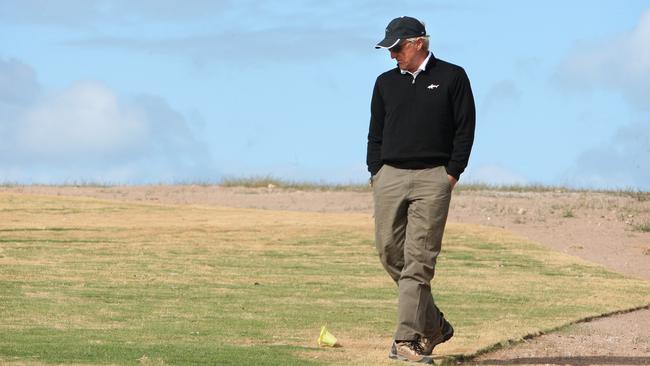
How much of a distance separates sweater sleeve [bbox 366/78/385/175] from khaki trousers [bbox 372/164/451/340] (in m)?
0.10

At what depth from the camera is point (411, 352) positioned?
8305 mm

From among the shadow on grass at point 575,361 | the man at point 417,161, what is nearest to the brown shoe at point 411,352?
the man at point 417,161

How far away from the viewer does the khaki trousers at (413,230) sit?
818cm

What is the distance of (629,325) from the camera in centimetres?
1170

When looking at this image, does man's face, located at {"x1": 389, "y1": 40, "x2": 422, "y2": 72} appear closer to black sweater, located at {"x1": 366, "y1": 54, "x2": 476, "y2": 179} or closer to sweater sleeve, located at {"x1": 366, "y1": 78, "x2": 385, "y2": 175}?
black sweater, located at {"x1": 366, "y1": 54, "x2": 476, "y2": 179}

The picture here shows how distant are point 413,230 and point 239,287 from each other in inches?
222

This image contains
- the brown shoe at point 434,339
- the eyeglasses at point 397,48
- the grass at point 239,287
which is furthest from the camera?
the grass at point 239,287

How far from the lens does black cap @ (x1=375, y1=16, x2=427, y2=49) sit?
324 inches

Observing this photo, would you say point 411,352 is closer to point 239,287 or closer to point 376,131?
point 376,131

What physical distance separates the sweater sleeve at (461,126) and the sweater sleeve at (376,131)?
545mm

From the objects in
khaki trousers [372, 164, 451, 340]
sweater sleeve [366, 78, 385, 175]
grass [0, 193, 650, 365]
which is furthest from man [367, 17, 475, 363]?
grass [0, 193, 650, 365]

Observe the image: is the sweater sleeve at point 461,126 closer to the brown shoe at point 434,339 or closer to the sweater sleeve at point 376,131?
the sweater sleeve at point 376,131

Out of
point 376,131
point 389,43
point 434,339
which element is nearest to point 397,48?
point 389,43

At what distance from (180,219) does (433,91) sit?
46.9 ft
